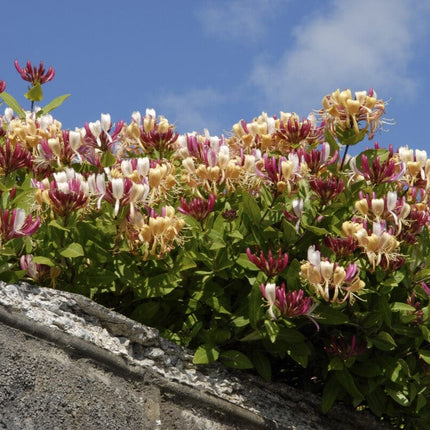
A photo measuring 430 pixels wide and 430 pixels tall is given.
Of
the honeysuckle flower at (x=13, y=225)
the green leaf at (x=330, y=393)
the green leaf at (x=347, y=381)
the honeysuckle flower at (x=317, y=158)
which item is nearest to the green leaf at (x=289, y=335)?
the green leaf at (x=347, y=381)

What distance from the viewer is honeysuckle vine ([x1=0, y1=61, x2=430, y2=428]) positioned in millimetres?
3064

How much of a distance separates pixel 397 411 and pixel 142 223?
1706 millimetres

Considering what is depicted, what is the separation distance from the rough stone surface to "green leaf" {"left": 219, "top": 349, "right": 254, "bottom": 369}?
0.09m

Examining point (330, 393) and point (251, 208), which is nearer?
point (251, 208)

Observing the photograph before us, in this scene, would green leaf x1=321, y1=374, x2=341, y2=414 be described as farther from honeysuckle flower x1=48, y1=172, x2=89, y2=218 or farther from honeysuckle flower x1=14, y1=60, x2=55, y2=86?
honeysuckle flower x1=14, y1=60, x2=55, y2=86

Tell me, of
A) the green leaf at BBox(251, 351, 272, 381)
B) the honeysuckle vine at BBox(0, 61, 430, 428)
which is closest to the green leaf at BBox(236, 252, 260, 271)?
the honeysuckle vine at BBox(0, 61, 430, 428)

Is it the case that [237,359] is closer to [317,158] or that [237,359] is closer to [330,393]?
[330,393]

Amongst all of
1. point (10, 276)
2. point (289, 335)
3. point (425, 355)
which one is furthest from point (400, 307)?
point (10, 276)

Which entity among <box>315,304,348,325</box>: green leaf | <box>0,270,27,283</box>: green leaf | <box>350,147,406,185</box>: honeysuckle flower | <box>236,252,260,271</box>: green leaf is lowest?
<box>0,270,27,283</box>: green leaf

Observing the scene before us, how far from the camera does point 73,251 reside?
3061 mm

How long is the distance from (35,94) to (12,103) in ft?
0.49

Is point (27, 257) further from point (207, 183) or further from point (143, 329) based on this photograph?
point (207, 183)

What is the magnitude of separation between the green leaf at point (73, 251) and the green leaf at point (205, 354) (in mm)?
691

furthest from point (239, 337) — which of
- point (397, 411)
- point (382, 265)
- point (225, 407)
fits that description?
point (397, 411)
